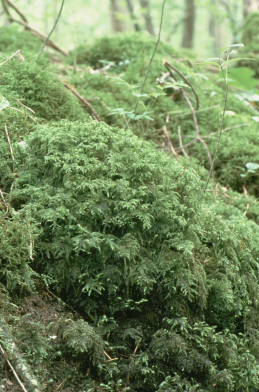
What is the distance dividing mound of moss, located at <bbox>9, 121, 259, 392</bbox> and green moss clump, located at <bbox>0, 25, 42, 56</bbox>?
9.80ft

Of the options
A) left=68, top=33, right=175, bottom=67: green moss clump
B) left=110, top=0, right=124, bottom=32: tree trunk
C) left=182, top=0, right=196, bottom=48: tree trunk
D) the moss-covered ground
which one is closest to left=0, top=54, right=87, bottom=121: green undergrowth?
the moss-covered ground

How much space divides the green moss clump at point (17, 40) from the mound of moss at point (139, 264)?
2.99 metres

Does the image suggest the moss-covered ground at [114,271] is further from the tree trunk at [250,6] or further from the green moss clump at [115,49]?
the tree trunk at [250,6]

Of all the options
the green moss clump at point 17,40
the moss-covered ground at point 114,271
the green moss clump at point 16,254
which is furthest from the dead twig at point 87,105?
the green moss clump at point 17,40

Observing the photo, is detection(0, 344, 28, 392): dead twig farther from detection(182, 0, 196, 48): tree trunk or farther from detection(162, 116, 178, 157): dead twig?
detection(182, 0, 196, 48): tree trunk

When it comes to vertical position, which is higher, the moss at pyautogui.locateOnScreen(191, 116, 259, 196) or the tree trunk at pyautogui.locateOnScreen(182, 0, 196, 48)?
the tree trunk at pyautogui.locateOnScreen(182, 0, 196, 48)

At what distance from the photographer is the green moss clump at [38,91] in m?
3.00

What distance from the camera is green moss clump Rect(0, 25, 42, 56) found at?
498cm

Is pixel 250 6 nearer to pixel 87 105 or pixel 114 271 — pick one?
pixel 87 105

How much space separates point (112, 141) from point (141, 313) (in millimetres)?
928

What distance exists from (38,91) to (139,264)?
1663 mm

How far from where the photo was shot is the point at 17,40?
5.14 metres

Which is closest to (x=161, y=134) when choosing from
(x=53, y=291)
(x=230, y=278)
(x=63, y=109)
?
(x=63, y=109)

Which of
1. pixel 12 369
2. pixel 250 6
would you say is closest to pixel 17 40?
pixel 12 369
